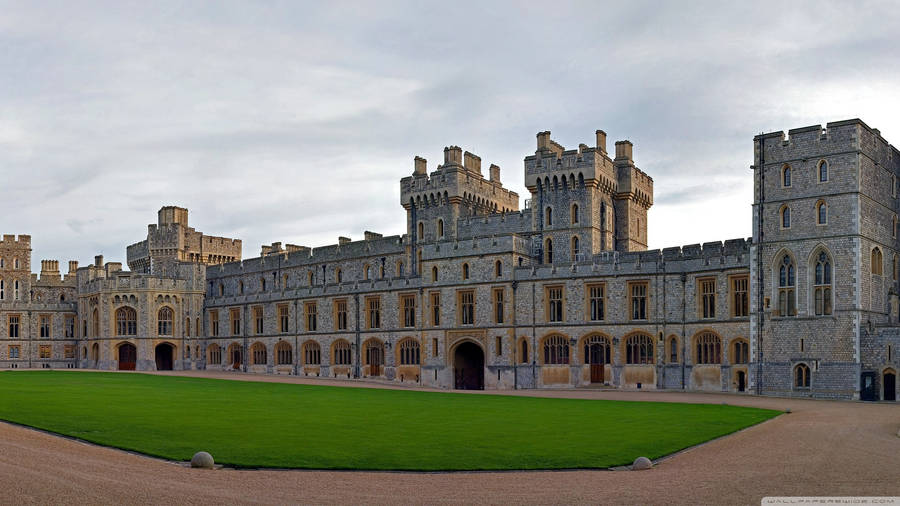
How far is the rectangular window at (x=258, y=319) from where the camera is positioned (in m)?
75.6

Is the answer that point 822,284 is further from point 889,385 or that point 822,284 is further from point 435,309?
point 435,309

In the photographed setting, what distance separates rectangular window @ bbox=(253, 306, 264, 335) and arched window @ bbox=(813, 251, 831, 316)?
4660cm

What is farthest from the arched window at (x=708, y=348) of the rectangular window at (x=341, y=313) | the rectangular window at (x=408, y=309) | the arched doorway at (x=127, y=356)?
the arched doorway at (x=127, y=356)

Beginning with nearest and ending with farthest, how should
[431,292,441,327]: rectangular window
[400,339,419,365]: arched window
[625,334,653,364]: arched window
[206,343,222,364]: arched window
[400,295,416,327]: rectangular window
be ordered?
[625,334,653,364]: arched window, [431,292,441,327]: rectangular window, [400,339,419,365]: arched window, [400,295,416,327]: rectangular window, [206,343,222,364]: arched window

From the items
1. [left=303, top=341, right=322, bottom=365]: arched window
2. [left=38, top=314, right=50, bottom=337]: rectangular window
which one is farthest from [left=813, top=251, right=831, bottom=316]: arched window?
[left=38, top=314, right=50, bottom=337]: rectangular window

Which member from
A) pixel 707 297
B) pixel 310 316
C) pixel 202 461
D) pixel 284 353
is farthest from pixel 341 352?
pixel 202 461

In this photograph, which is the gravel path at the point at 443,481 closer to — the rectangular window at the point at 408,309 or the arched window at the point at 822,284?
the arched window at the point at 822,284

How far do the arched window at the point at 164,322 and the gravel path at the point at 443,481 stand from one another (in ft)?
193

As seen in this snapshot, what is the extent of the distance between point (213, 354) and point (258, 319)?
23.9 feet

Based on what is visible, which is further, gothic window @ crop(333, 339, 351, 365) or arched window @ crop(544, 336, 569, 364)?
gothic window @ crop(333, 339, 351, 365)

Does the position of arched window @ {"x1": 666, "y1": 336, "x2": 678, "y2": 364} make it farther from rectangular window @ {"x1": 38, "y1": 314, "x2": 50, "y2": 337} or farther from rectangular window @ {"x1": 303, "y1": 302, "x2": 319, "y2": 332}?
rectangular window @ {"x1": 38, "y1": 314, "x2": 50, "y2": 337}

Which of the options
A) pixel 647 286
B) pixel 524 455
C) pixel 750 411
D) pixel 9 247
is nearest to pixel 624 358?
pixel 647 286

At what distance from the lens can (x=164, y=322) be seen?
258ft

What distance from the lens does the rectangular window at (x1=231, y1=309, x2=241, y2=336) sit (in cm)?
7761
